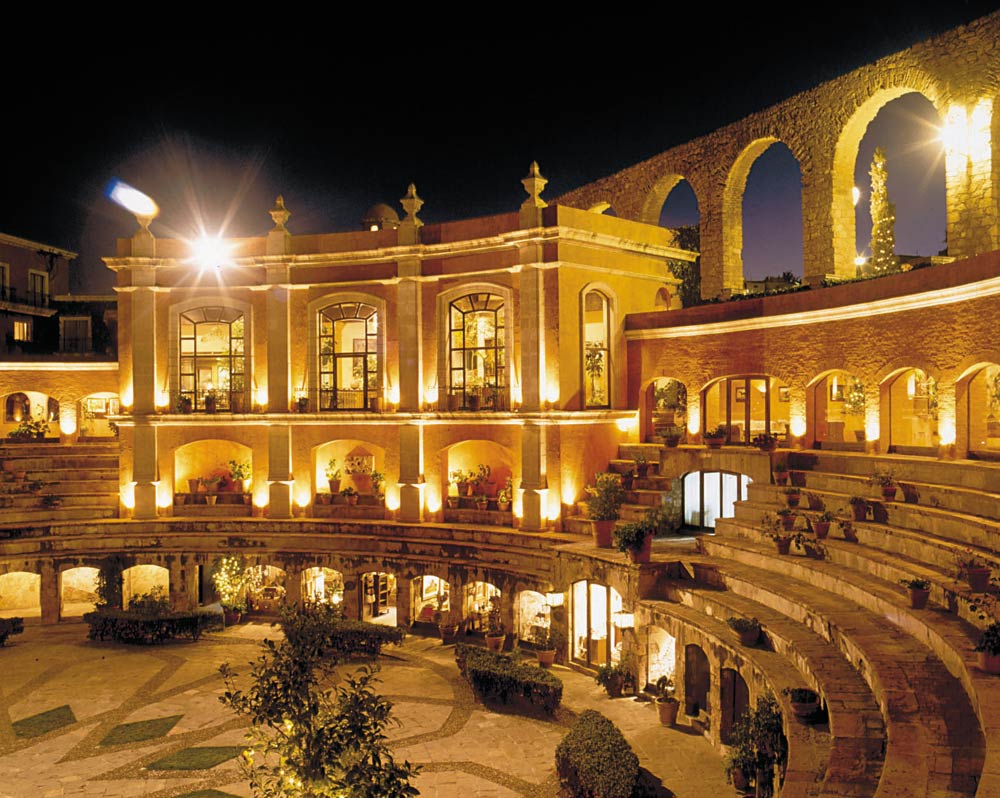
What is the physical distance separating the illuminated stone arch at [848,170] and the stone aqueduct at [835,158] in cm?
3

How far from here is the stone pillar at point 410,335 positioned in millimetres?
26250

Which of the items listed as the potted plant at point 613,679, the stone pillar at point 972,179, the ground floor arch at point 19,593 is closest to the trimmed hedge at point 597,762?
the potted plant at point 613,679

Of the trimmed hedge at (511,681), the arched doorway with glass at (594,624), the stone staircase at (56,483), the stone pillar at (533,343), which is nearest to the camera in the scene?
the trimmed hedge at (511,681)

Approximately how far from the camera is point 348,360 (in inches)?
1101

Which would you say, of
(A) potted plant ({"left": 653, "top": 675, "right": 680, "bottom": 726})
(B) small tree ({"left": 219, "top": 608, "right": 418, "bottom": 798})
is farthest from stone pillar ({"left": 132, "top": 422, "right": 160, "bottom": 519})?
(B) small tree ({"left": 219, "top": 608, "right": 418, "bottom": 798})

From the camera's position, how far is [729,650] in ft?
49.0

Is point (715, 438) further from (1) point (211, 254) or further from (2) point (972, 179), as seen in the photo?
(1) point (211, 254)

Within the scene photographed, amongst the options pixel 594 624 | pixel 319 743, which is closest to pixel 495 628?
pixel 594 624

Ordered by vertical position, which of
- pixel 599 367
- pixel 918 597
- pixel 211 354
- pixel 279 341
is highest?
pixel 279 341

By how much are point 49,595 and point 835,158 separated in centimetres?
2625

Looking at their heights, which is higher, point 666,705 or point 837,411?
point 837,411

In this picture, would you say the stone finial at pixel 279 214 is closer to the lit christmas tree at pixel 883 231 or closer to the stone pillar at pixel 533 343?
the stone pillar at pixel 533 343

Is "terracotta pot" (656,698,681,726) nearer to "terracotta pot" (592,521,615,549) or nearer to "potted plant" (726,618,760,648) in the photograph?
"potted plant" (726,618,760,648)

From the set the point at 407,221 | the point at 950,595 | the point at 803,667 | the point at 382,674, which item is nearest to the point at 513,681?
the point at 382,674
